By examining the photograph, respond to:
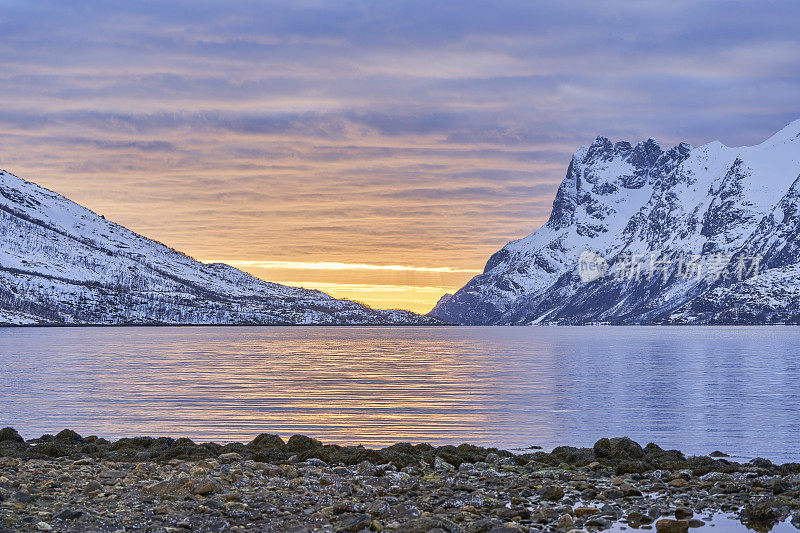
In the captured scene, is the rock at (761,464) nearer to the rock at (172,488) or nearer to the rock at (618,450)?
the rock at (618,450)

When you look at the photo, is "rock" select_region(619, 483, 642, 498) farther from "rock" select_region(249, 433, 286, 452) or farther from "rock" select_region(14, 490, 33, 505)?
"rock" select_region(14, 490, 33, 505)

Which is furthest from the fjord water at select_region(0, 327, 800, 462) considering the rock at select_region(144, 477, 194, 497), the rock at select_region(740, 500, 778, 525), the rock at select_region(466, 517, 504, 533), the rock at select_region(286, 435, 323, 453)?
the rock at select_region(466, 517, 504, 533)

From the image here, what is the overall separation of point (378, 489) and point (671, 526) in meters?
8.75

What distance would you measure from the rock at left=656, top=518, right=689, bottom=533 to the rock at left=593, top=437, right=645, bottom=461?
1044 centimetres

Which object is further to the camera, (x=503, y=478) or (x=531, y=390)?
(x=531, y=390)

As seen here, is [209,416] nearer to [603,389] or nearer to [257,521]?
[257,521]

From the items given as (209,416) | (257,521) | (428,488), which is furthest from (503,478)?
(209,416)

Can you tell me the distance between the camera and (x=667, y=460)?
33875 mm

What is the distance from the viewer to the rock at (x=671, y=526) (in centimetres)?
2262

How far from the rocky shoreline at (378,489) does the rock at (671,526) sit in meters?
0.05

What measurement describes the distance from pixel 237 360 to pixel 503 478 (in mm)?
103161

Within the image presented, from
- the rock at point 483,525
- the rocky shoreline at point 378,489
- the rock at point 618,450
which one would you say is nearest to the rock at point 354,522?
the rocky shoreline at point 378,489

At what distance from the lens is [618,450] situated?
34.4 meters

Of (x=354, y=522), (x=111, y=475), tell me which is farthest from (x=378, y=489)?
(x=111, y=475)
